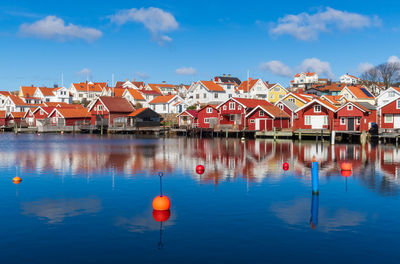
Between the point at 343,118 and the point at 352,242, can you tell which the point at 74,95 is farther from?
the point at 352,242

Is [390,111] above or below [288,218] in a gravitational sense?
above

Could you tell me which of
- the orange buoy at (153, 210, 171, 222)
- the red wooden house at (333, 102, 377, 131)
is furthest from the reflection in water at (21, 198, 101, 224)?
the red wooden house at (333, 102, 377, 131)

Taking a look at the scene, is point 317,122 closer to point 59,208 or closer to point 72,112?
point 59,208

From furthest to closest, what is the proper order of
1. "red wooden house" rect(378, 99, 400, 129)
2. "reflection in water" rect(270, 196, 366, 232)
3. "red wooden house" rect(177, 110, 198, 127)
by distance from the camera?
"red wooden house" rect(177, 110, 198, 127) → "red wooden house" rect(378, 99, 400, 129) → "reflection in water" rect(270, 196, 366, 232)

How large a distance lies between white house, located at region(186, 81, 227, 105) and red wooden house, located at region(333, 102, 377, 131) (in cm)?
4982

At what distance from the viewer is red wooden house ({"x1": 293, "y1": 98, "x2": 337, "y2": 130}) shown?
7996 cm

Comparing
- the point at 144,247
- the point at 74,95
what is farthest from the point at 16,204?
the point at 74,95

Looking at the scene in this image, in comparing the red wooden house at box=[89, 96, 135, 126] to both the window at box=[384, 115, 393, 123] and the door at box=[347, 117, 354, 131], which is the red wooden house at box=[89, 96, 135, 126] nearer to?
the door at box=[347, 117, 354, 131]

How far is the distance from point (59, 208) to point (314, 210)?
43.8 feet

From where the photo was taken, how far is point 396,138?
66.6m

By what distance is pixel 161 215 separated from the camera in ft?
→ 67.3

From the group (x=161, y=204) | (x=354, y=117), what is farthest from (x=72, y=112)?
(x=161, y=204)

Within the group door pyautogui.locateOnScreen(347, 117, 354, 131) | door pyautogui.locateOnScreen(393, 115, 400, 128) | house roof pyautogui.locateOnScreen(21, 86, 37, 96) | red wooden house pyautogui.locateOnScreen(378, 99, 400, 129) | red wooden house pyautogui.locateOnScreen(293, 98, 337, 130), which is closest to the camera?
red wooden house pyautogui.locateOnScreen(378, 99, 400, 129)

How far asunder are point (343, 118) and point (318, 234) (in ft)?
214
